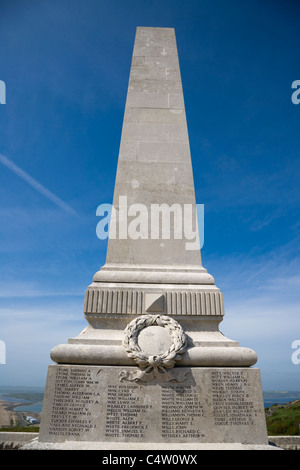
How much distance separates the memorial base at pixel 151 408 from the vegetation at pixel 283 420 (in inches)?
230

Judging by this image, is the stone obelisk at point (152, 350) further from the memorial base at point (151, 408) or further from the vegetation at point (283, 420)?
the vegetation at point (283, 420)

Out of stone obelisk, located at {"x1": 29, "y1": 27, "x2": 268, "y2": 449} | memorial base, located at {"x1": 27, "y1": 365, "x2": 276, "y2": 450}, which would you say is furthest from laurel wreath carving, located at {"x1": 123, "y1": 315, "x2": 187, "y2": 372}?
memorial base, located at {"x1": 27, "y1": 365, "x2": 276, "y2": 450}

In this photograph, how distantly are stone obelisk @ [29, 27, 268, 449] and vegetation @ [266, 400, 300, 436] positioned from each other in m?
5.94

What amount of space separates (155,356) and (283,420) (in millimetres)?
8171

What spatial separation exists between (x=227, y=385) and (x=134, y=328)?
2083 millimetres

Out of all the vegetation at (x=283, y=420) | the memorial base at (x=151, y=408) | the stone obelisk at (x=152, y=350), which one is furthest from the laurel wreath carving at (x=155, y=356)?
the vegetation at (x=283, y=420)

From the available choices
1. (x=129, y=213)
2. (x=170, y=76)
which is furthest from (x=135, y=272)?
(x=170, y=76)

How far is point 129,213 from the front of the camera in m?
7.13

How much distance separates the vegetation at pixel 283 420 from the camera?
9562 millimetres

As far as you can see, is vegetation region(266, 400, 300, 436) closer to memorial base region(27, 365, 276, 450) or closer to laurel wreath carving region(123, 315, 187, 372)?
memorial base region(27, 365, 276, 450)

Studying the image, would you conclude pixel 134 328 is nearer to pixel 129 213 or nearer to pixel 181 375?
pixel 181 375

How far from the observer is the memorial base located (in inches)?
195

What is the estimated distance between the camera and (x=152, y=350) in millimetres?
5512

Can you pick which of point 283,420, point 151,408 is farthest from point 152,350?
point 283,420
